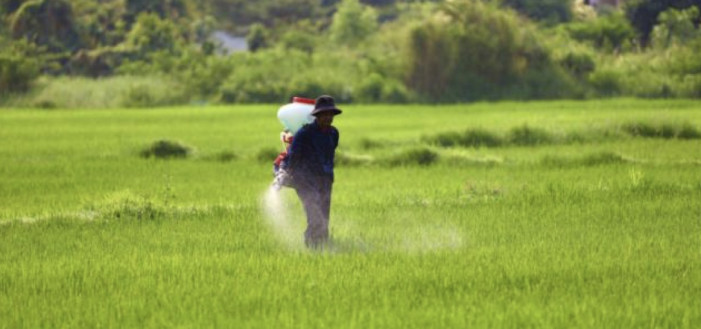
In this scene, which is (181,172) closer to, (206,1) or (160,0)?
(160,0)

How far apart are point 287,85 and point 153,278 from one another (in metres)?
26.0

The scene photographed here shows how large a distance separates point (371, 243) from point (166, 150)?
9452 millimetres

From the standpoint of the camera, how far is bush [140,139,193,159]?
679 inches

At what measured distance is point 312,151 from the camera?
313 inches

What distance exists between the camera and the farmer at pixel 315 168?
7.86m

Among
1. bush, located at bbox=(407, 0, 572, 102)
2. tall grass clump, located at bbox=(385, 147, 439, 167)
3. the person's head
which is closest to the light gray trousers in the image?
the person's head

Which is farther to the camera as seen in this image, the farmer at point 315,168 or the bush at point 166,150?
the bush at point 166,150

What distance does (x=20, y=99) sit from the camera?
108ft

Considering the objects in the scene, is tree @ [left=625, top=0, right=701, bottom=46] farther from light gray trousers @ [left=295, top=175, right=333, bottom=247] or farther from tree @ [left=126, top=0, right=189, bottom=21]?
light gray trousers @ [left=295, top=175, right=333, bottom=247]

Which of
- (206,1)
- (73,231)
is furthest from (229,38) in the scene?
(73,231)

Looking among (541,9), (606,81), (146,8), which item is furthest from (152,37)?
(606,81)

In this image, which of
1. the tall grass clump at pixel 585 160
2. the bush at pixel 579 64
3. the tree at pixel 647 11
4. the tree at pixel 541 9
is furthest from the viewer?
the tree at pixel 541 9

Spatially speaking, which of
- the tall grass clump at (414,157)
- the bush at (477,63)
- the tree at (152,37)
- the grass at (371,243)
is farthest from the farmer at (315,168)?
the tree at (152,37)

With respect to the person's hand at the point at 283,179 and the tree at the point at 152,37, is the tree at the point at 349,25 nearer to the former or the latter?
the tree at the point at 152,37
